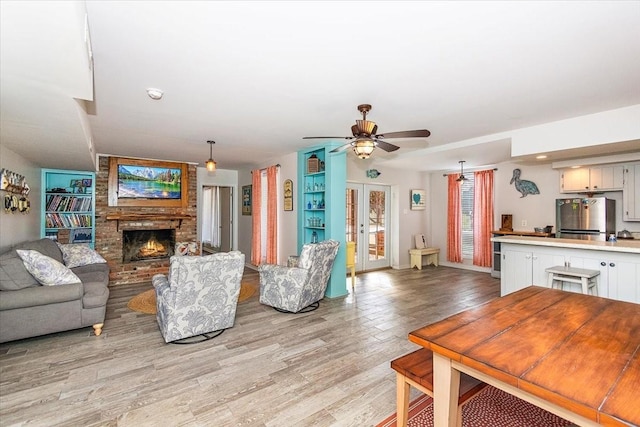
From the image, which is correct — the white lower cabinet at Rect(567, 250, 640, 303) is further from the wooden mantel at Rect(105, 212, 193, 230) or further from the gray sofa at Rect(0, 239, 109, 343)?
the wooden mantel at Rect(105, 212, 193, 230)

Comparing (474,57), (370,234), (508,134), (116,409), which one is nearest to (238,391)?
(116,409)

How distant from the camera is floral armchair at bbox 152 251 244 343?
9.72 ft

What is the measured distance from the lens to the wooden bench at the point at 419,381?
1567 millimetres

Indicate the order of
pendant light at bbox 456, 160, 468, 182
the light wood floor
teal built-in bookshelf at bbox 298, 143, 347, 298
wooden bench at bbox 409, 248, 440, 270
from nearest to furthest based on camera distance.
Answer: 1. the light wood floor
2. teal built-in bookshelf at bbox 298, 143, 347, 298
3. pendant light at bbox 456, 160, 468, 182
4. wooden bench at bbox 409, 248, 440, 270

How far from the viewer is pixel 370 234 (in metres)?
7.00

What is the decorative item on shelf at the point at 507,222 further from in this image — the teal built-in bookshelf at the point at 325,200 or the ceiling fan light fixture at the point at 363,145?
the ceiling fan light fixture at the point at 363,145

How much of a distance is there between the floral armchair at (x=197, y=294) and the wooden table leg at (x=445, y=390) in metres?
2.30

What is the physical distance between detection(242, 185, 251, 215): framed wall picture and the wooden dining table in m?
6.26

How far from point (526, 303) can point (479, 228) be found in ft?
17.7

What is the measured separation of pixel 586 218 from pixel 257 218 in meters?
6.14

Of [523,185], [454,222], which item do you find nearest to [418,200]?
[454,222]

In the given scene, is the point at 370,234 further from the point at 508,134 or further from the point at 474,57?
the point at 474,57

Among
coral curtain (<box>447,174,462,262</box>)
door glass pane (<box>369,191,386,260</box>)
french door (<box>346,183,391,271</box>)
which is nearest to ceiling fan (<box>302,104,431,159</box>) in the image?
french door (<box>346,183,391,271</box>)

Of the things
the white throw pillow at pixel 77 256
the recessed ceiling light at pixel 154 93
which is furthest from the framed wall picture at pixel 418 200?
the white throw pillow at pixel 77 256
